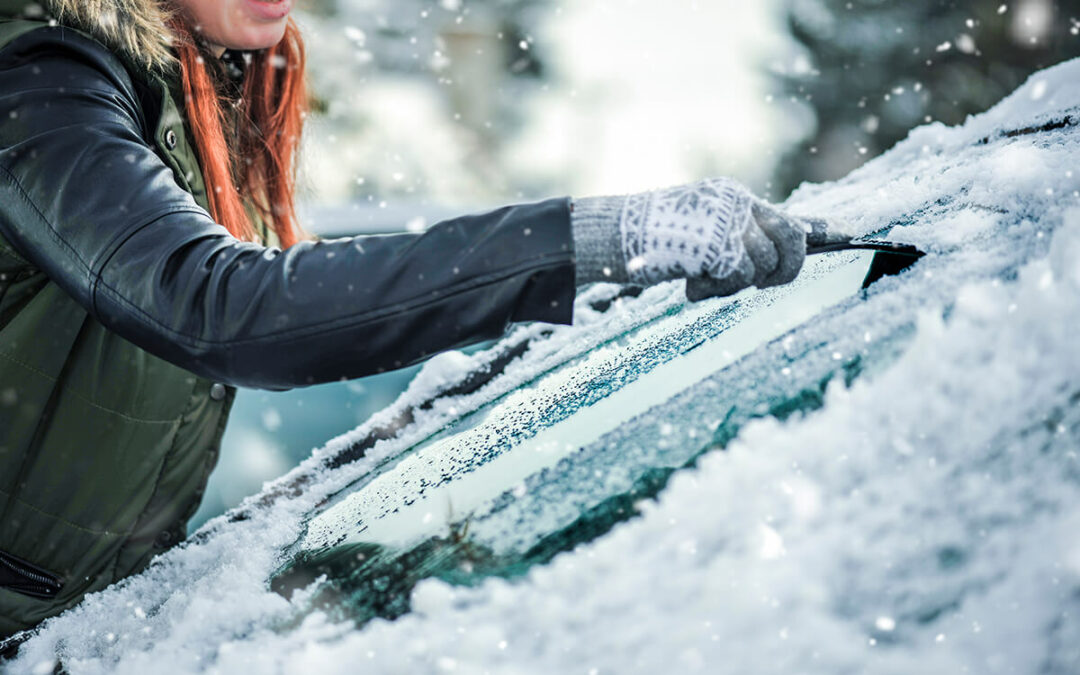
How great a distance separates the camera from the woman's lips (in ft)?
4.39

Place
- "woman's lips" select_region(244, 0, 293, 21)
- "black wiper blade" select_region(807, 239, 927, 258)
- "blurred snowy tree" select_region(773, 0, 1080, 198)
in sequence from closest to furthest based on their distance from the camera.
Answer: "black wiper blade" select_region(807, 239, 927, 258), "woman's lips" select_region(244, 0, 293, 21), "blurred snowy tree" select_region(773, 0, 1080, 198)

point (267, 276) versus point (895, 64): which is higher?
point (895, 64)

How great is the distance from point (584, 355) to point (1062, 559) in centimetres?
85

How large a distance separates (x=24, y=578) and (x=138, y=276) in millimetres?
692

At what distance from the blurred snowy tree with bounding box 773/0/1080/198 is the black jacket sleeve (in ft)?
31.6

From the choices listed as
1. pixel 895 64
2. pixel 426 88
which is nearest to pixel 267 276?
pixel 426 88

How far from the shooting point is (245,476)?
2148 mm

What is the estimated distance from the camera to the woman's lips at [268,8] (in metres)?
1.34

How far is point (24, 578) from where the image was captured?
4.02 ft

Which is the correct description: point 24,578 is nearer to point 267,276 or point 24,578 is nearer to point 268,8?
point 267,276

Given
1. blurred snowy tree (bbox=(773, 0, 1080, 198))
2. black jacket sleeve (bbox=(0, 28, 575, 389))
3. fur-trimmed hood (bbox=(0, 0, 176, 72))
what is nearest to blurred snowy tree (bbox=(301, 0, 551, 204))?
blurred snowy tree (bbox=(773, 0, 1080, 198))

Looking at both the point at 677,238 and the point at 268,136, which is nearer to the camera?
the point at 677,238

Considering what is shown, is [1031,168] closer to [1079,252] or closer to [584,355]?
[1079,252]

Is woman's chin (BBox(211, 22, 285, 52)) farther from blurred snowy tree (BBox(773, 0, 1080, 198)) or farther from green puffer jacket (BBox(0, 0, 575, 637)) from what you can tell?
blurred snowy tree (BBox(773, 0, 1080, 198))
